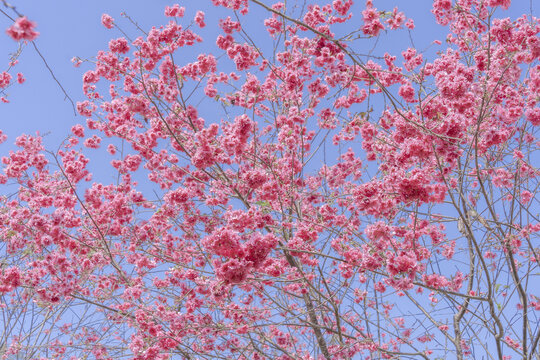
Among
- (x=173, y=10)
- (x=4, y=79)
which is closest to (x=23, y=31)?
(x=173, y=10)

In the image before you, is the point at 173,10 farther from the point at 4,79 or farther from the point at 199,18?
the point at 4,79

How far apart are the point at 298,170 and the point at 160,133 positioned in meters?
2.20

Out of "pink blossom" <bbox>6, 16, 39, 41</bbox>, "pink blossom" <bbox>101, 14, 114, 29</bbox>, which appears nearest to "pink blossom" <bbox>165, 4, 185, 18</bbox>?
"pink blossom" <bbox>101, 14, 114, 29</bbox>

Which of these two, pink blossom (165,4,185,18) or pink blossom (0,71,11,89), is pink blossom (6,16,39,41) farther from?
pink blossom (0,71,11,89)

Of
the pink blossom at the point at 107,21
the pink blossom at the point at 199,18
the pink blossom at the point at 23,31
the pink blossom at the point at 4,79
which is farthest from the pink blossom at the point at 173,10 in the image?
the pink blossom at the point at 23,31

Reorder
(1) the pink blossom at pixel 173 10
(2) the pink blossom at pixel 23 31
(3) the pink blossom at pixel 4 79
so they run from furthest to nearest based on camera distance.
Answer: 1. (3) the pink blossom at pixel 4 79
2. (1) the pink blossom at pixel 173 10
3. (2) the pink blossom at pixel 23 31

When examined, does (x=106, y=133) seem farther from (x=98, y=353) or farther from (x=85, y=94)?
(x=98, y=353)

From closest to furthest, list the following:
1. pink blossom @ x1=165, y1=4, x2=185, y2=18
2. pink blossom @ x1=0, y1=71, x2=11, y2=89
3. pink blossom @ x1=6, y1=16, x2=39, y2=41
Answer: pink blossom @ x1=6, y1=16, x2=39, y2=41, pink blossom @ x1=165, y1=4, x2=185, y2=18, pink blossom @ x1=0, y1=71, x2=11, y2=89

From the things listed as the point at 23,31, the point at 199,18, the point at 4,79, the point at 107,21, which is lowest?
the point at 23,31

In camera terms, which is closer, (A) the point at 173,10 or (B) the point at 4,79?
(A) the point at 173,10

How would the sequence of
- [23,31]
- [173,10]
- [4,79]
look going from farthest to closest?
[4,79] < [173,10] < [23,31]

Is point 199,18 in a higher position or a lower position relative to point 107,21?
higher

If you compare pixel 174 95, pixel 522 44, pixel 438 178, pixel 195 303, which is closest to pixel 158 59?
pixel 174 95

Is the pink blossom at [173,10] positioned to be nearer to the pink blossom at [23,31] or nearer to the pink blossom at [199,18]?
the pink blossom at [199,18]
